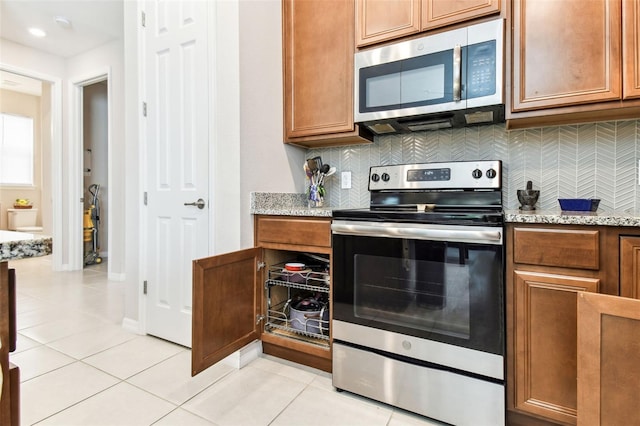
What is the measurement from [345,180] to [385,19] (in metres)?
1.03

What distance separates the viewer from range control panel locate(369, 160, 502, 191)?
178cm

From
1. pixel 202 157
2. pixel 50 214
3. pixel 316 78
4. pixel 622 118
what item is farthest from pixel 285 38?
pixel 50 214

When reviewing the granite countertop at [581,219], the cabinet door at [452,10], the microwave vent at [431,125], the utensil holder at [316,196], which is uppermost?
the cabinet door at [452,10]

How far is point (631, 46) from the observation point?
4.60ft

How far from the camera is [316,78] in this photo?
2133 mm

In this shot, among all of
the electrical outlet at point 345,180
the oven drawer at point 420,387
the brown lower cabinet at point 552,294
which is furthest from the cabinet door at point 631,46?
the electrical outlet at point 345,180

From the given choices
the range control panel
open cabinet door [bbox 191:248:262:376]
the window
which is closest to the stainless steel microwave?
the range control panel

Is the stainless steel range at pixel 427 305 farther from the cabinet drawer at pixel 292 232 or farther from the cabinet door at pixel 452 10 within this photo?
the cabinet door at pixel 452 10

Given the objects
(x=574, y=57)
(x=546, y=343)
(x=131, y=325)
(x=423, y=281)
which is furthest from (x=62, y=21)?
(x=546, y=343)

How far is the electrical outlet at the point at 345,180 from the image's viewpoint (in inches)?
93.4

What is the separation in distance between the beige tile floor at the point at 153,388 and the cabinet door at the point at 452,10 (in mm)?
1973

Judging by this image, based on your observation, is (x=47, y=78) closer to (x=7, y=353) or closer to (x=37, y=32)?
(x=37, y=32)

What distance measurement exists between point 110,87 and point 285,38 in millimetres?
2776

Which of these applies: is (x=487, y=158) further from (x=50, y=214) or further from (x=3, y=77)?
→ (x=3, y=77)
